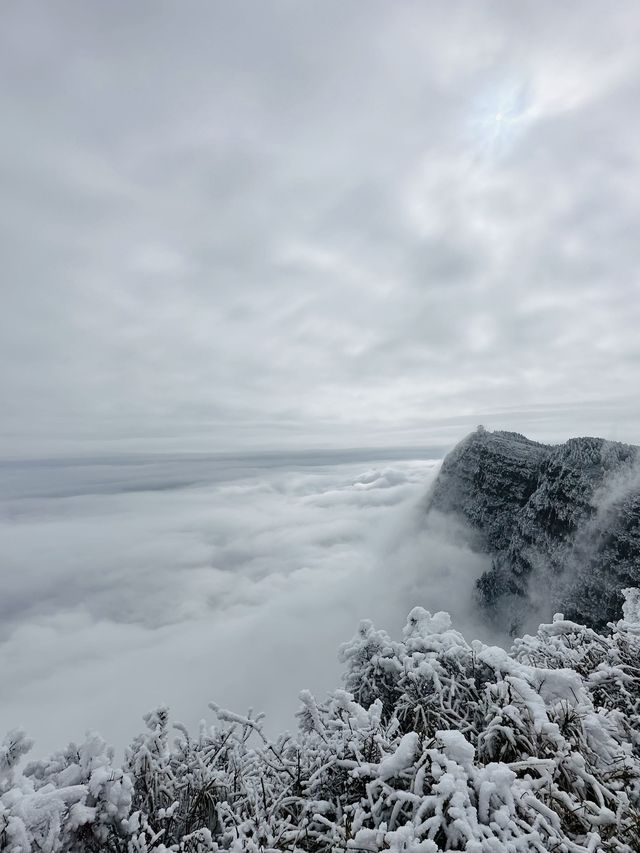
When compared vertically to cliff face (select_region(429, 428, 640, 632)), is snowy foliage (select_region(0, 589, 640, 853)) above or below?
above

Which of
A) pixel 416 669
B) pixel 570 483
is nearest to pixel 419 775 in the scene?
pixel 416 669

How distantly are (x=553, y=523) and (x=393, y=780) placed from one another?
7904cm

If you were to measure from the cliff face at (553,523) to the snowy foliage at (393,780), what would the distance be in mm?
59559

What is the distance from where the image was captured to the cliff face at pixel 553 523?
57.4 meters

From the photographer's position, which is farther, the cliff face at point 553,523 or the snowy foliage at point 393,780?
the cliff face at point 553,523

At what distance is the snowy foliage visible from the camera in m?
3.38

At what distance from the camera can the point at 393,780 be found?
164 inches

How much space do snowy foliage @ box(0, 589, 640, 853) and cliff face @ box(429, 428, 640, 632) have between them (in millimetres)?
59559

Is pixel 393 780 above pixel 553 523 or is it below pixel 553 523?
above

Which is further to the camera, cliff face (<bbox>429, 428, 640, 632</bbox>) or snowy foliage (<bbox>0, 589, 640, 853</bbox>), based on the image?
cliff face (<bbox>429, 428, 640, 632</bbox>)

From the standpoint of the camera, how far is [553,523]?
2808 inches

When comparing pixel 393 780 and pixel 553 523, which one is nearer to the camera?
pixel 393 780

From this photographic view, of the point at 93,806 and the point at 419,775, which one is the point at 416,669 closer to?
the point at 419,775

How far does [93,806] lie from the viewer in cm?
419
